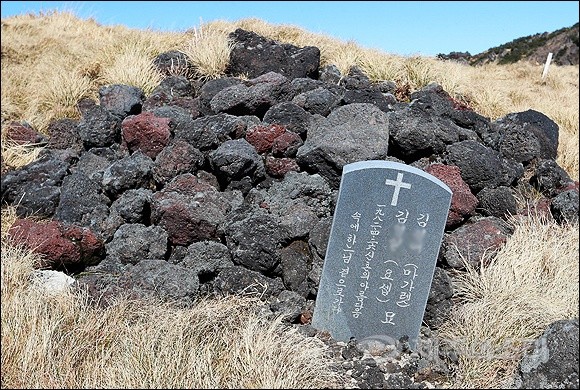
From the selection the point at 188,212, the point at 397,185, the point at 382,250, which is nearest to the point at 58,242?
the point at 188,212

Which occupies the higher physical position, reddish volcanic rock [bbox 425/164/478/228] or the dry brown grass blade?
reddish volcanic rock [bbox 425/164/478/228]

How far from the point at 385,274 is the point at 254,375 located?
135cm

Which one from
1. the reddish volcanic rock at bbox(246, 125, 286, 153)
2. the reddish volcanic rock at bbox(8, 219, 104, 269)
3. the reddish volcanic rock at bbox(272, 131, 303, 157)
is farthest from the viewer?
the reddish volcanic rock at bbox(246, 125, 286, 153)

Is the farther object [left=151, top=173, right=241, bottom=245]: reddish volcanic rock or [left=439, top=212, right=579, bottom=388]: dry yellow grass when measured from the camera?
[left=151, top=173, right=241, bottom=245]: reddish volcanic rock

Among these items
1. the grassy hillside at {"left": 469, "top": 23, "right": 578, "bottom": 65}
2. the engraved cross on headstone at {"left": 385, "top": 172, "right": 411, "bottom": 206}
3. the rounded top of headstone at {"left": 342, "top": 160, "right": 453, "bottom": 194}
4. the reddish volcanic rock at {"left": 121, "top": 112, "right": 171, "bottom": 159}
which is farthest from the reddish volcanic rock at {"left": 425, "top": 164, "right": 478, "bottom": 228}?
the grassy hillside at {"left": 469, "top": 23, "right": 578, "bottom": 65}

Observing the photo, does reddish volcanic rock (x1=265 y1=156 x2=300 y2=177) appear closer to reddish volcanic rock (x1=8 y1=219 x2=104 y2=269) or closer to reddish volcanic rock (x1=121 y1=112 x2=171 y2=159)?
reddish volcanic rock (x1=121 y1=112 x2=171 y2=159)

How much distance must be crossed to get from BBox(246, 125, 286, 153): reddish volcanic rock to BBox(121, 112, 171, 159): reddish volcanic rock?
0.90m

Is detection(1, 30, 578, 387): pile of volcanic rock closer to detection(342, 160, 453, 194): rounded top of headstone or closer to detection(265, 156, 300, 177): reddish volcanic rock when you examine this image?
detection(265, 156, 300, 177): reddish volcanic rock

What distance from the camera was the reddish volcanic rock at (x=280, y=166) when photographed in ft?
17.2

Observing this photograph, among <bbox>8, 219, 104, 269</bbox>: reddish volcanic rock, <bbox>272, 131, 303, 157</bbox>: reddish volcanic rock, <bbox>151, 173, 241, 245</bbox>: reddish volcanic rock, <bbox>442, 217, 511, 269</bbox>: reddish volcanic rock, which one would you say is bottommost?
<bbox>8, 219, 104, 269</bbox>: reddish volcanic rock

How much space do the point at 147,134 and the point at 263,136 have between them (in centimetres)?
124

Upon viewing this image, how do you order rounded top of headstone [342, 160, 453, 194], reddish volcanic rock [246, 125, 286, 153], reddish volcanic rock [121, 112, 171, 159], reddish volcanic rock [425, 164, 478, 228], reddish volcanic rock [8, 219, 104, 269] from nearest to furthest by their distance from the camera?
rounded top of headstone [342, 160, 453, 194] → reddish volcanic rock [8, 219, 104, 269] → reddish volcanic rock [425, 164, 478, 228] → reddish volcanic rock [246, 125, 286, 153] → reddish volcanic rock [121, 112, 171, 159]

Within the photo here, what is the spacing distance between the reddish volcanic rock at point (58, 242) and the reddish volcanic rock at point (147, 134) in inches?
50.6

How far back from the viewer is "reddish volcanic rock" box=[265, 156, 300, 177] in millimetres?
5246
